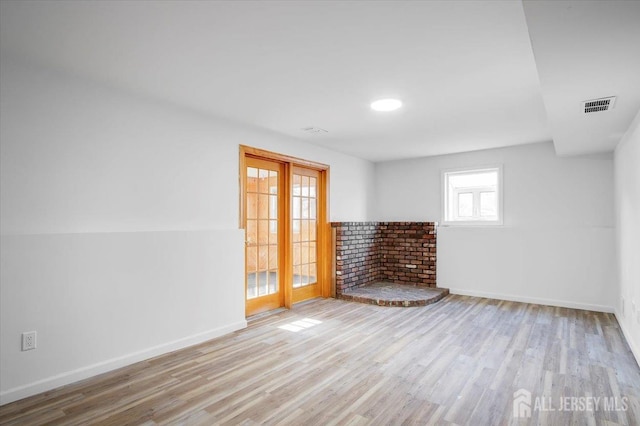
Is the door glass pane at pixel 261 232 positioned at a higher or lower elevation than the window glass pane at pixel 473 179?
lower

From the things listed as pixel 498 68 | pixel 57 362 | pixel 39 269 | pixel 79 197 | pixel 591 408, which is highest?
pixel 498 68

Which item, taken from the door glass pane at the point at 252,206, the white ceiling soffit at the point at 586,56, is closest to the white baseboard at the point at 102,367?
the door glass pane at the point at 252,206

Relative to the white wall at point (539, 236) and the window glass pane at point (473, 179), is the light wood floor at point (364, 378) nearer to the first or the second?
the white wall at point (539, 236)

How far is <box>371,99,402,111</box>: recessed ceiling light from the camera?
327 cm

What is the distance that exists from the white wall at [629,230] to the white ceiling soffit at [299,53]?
888 millimetres

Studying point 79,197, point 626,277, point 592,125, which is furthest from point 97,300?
point 626,277

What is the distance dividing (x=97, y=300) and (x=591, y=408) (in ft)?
11.7

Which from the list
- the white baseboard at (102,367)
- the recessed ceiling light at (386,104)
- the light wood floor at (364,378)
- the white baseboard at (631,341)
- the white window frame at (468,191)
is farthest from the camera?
the white window frame at (468,191)

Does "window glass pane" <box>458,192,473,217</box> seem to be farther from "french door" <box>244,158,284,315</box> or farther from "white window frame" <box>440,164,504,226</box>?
"french door" <box>244,158,284,315</box>

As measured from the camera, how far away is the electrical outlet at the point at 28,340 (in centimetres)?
241

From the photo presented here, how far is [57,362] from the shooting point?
2.56 metres

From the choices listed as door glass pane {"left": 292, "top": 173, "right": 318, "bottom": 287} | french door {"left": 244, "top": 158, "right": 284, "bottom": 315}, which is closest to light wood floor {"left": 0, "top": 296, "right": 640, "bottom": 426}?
french door {"left": 244, "top": 158, "right": 284, "bottom": 315}

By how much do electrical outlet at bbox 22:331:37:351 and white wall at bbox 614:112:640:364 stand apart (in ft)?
15.4

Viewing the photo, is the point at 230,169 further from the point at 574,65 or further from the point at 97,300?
the point at 574,65
